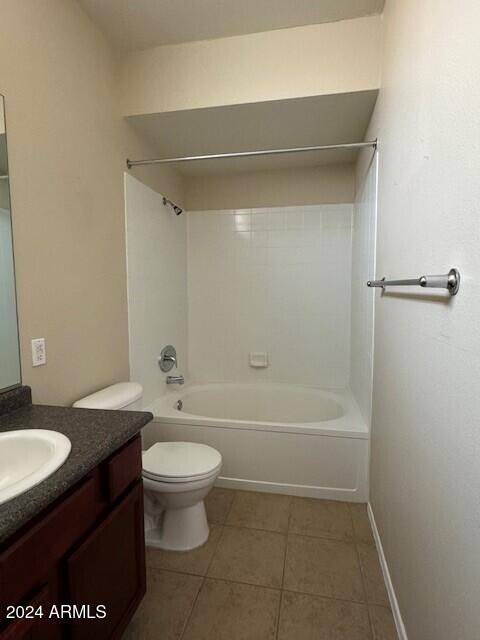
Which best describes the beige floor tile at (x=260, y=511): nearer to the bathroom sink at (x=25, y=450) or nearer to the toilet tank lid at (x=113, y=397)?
the toilet tank lid at (x=113, y=397)

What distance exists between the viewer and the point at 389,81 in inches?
58.2

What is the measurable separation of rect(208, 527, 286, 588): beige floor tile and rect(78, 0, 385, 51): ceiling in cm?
265

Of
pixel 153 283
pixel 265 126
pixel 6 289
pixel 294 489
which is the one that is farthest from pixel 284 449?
pixel 265 126

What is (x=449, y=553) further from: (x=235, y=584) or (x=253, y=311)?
(x=253, y=311)

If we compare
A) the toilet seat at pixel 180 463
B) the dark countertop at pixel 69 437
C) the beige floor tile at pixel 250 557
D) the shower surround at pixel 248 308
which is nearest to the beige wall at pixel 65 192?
the dark countertop at pixel 69 437

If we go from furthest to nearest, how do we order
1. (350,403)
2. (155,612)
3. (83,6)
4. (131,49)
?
1. (350,403)
2. (131,49)
3. (83,6)
4. (155,612)

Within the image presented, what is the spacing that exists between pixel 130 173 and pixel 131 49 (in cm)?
66

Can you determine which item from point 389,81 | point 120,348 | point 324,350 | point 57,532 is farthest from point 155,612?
point 389,81

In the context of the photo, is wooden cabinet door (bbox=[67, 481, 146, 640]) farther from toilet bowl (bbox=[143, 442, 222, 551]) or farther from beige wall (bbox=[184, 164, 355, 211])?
beige wall (bbox=[184, 164, 355, 211])

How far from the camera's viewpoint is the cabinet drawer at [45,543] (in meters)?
0.66

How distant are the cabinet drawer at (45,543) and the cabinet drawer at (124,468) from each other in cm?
7

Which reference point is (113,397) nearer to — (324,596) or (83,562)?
(83,562)

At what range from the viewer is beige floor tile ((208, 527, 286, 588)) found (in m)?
1.47

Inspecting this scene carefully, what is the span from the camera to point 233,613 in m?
1.30
